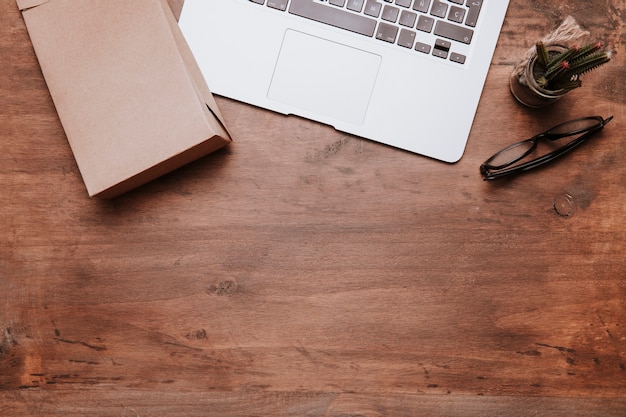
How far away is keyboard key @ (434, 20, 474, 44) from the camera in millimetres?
737

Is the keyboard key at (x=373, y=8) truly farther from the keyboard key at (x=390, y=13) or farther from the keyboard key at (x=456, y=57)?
the keyboard key at (x=456, y=57)

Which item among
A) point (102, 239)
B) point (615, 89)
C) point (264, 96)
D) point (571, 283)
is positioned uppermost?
point (615, 89)

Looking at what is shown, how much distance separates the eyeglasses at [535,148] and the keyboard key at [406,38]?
0.21m

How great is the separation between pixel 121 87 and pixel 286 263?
1.13ft

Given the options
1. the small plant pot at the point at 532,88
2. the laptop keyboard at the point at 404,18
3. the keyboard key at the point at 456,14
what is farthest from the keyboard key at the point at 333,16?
the small plant pot at the point at 532,88

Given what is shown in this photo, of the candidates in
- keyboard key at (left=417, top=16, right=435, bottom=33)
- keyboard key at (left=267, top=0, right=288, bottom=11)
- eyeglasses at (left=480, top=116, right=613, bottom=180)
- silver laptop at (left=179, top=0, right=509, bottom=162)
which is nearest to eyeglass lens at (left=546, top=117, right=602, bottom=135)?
eyeglasses at (left=480, top=116, right=613, bottom=180)

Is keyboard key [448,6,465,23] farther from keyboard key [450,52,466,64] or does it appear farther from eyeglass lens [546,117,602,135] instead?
eyeglass lens [546,117,602,135]

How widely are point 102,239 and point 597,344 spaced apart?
772mm

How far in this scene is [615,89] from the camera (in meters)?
0.77

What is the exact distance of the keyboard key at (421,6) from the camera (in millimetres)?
734

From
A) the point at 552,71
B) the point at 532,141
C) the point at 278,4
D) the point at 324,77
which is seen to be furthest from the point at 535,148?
the point at 278,4

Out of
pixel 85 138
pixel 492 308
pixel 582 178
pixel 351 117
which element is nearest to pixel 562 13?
pixel 582 178

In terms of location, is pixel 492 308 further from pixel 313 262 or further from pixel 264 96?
pixel 264 96

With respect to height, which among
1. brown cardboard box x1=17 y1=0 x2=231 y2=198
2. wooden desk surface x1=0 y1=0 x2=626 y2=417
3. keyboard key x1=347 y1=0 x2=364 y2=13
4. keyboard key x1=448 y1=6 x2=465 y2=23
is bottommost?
wooden desk surface x1=0 y1=0 x2=626 y2=417
